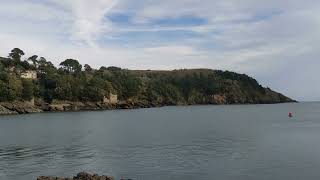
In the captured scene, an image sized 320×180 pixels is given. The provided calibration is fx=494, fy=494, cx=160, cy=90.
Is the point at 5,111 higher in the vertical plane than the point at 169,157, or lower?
higher

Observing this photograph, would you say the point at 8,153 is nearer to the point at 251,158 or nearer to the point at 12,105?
the point at 251,158

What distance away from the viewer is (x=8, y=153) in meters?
66.4

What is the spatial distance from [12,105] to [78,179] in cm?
16852

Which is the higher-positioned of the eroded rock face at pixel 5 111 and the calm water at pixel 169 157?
the eroded rock face at pixel 5 111

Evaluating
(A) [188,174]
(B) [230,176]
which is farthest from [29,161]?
(B) [230,176]

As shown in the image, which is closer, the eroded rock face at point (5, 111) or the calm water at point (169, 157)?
the calm water at point (169, 157)

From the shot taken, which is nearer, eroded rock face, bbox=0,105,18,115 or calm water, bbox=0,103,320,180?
calm water, bbox=0,103,320,180

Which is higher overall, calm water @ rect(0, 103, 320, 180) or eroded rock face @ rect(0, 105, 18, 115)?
eroded rock face @ rect(0, 105, 18, 115)

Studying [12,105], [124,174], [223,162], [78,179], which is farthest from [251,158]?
[12,105]

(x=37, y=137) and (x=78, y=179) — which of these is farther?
(x=37, y=137)

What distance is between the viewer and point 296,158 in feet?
186

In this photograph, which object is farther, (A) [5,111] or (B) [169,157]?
(A) [5,111]

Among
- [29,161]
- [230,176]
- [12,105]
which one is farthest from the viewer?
[12,105]

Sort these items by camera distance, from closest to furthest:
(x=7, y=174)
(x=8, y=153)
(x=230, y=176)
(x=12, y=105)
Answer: (x=230, y=176) < (x=7, y=174) < (x=8, y=153) < (x=12, y=105)
